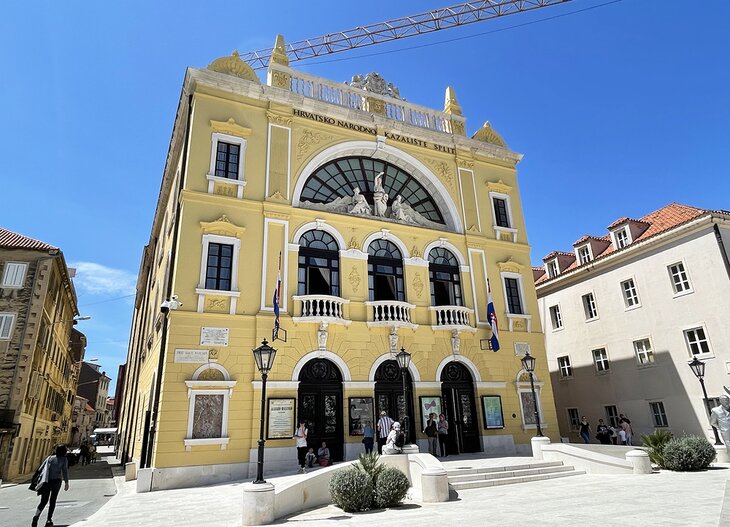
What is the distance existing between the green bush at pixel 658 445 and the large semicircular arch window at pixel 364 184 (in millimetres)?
12604

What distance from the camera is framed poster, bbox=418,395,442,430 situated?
18375 millimetres

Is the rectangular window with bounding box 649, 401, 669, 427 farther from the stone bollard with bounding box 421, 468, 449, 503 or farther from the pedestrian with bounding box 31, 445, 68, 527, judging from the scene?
the pedestrian with bounding box 31, 445, 68, 527

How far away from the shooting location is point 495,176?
25.0m

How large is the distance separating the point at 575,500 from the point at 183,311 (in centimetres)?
1284

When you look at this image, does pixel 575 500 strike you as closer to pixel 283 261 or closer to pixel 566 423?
pixel 283 261

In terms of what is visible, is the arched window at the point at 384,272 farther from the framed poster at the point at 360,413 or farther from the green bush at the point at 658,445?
the green bush at the point at 658,445

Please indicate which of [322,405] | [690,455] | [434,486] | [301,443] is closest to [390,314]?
[322,405]

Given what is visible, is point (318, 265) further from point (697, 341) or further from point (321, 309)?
point (697, 341)

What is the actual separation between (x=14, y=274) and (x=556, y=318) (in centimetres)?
3117

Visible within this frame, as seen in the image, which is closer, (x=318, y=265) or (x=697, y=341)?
(x=318, y=265)

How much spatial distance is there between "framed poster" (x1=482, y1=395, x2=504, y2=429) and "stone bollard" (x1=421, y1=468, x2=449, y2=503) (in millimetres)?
9106

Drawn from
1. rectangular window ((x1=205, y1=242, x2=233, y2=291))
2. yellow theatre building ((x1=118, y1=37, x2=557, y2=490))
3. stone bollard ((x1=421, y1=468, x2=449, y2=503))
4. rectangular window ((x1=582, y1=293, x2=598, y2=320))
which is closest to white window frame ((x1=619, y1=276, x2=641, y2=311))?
rectangular window ((x1=582, y1=293, x2=598, y2=320))

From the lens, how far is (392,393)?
1848 cm

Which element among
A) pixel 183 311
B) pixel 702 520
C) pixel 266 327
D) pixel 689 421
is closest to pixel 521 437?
pixel 689 421
